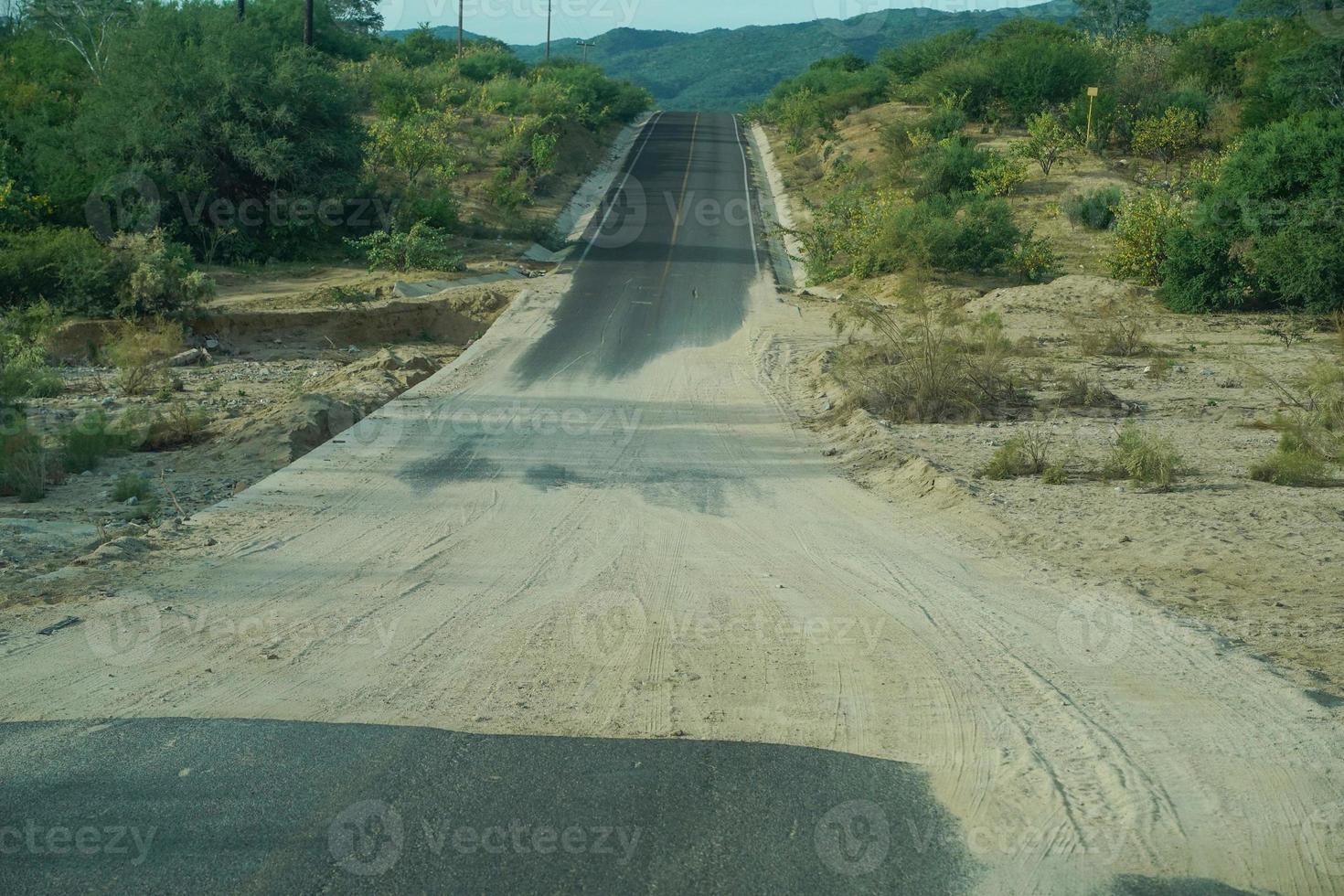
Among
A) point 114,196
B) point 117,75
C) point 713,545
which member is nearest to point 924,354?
point 713,545

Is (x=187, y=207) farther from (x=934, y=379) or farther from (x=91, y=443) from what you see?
(x=934, y=379)

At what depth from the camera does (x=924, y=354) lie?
14.9 metres

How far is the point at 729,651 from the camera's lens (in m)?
6.86

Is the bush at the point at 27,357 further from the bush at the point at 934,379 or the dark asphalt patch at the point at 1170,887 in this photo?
the dark asphalt patch at the point at 1170,887

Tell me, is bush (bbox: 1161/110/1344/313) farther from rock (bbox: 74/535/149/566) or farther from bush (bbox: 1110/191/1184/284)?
rock (bbox: 74/535/149/566)

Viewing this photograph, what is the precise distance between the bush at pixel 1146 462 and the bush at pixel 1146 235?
13.1 m

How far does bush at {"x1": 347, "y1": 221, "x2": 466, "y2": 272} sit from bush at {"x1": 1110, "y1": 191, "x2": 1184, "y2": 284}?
15647mm

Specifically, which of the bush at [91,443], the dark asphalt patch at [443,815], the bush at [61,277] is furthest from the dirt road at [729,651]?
the bush at [61,277]

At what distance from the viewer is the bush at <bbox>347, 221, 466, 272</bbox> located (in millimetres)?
27170

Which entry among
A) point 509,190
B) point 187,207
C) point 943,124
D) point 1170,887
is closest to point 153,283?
point 187,207

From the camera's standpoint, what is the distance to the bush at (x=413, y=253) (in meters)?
27.2

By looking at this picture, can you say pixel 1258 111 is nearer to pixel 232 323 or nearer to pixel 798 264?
pixel 798 264

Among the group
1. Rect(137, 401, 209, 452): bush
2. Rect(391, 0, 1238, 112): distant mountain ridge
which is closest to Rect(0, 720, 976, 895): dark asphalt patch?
Rect(137, 401, 209, 452): bush

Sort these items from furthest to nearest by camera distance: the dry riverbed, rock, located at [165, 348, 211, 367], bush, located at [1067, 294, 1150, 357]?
rock, located at [165, 348, 211, 367] < bush, located at [1067, 294, 1150, 357] < the dry riverbed
